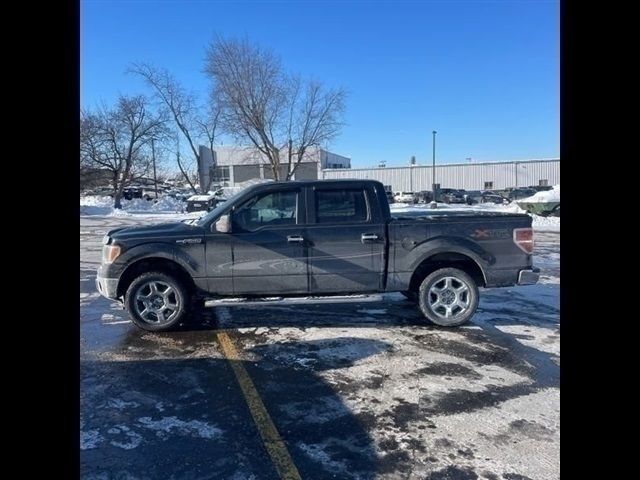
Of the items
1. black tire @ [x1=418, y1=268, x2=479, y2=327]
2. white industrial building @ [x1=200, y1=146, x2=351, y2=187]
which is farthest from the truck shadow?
white industrial building @ [x1=200, y1=146, x2=351, y2=187]

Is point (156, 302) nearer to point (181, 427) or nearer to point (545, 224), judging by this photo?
point (181, 427)

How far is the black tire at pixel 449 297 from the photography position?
625cm

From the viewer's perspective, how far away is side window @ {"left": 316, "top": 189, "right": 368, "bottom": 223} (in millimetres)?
6199

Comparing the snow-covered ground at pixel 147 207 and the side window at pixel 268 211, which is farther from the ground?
the snow-covered ground at pixel 147 207

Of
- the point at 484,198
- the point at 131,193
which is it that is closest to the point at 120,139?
the point at 131,193

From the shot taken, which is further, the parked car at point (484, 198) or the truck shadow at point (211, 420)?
the parked car at point (484, 198)

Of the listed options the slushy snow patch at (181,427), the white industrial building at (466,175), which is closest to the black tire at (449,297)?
the slushy snow patch at (181,427)

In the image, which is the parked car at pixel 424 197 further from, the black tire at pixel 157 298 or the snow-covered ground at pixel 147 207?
the black tire at pixel 157 298

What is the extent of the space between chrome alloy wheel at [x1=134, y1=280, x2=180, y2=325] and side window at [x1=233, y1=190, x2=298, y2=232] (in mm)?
1211

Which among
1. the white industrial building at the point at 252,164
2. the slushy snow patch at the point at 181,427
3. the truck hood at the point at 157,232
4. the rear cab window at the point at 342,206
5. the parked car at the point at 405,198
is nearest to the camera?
the slushy snow patch at the point at 181,427

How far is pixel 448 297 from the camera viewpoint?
6312 mm

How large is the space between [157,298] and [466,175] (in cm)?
6680

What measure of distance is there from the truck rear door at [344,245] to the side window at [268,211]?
0.24m

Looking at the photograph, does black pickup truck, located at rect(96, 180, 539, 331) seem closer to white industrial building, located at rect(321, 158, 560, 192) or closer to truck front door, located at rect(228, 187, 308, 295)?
truck front door, located at rect(228, 187, 308, 295)
